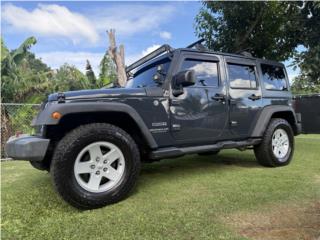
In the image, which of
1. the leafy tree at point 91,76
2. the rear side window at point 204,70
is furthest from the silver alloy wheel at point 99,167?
the leafy tree at point 91,76

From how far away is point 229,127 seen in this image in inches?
193

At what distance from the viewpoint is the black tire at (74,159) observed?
3.26 metres

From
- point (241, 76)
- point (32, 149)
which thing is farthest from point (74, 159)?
point (241, 76)

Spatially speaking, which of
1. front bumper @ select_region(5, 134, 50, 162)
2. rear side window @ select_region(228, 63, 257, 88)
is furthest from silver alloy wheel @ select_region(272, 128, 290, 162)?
front bumper @ select_region(5, 134, 50, 162)

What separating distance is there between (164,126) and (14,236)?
2082 mm

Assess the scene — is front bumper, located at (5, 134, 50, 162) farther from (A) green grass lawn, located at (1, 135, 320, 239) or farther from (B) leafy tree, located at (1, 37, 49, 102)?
(B) leafy tree, located at (1, 37, 49, 102)

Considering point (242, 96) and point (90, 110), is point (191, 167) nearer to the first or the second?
point (242, 96)

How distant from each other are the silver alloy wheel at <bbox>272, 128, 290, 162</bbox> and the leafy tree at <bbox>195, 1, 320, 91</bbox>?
9.80ft

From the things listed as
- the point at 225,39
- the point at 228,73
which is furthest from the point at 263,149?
the point at 225,39

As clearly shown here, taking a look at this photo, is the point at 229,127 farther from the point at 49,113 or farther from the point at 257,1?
the point at 257,1

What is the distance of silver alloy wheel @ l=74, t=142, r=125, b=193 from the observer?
3451 millimetres

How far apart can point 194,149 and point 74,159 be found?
1.74 meters

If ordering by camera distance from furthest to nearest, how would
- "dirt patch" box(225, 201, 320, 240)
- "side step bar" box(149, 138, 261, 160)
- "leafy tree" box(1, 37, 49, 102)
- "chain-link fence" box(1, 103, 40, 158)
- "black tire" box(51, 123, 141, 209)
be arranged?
1. "leafy tree" box(1, 37, 49, 102)
2. "chain-link fence" box(1, 103, 40, 158)
3. "side step bar" box(149, 138, 261, 160)
4. "black tire" box(51, 123, 141, 209)
5. "dirt patch" box(225, 201, 320, 240)

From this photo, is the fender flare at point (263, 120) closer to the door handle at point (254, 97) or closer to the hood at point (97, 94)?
the door handle at point (254, 97)
